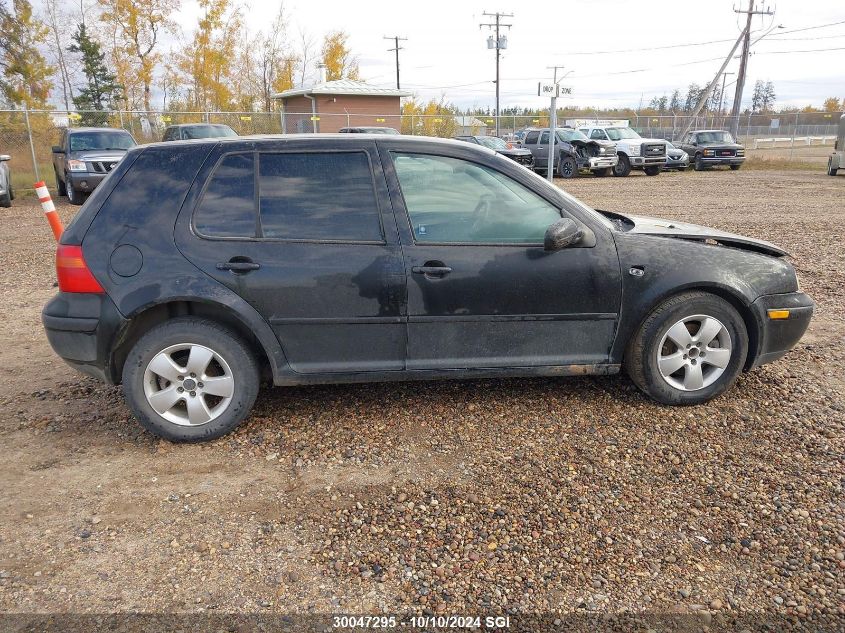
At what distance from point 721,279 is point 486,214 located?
1.48 m

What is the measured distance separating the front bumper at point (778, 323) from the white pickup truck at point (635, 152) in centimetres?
2313

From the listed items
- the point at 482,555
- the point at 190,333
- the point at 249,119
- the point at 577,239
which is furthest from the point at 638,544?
the point at 249,119

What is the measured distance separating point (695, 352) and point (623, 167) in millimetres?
23726

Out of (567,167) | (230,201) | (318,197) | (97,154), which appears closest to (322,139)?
(318,197)

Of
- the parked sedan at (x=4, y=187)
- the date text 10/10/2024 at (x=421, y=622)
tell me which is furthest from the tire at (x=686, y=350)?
the parked sedan at (x=4, y=187)

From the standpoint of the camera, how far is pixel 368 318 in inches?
152

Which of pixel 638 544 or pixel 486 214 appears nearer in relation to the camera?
pixel 638 544

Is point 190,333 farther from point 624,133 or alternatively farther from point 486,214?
point 624,133

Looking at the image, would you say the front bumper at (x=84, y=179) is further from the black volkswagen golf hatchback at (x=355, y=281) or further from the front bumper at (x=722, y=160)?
the front bumper at (x=722, y=160)

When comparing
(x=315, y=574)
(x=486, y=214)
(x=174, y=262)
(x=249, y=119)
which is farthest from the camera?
(x=249, y=119)

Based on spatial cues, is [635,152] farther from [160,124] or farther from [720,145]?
[160,124]

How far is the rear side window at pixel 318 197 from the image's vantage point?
3.85 m

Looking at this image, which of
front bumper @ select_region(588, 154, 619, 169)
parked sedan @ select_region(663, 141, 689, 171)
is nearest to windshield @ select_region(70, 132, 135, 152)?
front bumper @ select_region(588, 154, 619, 169)

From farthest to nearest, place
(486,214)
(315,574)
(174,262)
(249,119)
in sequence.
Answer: (249,119)
(486,214)
(174,262)
(315,574)
